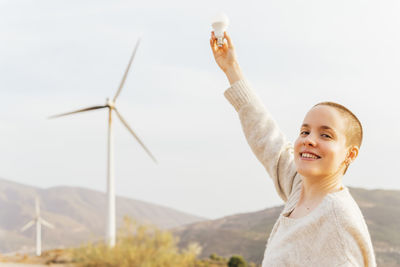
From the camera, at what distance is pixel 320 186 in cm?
187

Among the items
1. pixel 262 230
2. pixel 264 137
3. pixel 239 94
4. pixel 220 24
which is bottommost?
pixel 264 137

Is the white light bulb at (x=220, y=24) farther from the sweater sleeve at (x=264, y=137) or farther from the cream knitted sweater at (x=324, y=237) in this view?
the cream knitted sweater at (x=324, y=237)

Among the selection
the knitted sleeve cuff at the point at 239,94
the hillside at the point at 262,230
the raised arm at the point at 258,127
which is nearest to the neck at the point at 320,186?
the raised arm at the point at 258,127

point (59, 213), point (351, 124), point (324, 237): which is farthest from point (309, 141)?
point (59, 213)

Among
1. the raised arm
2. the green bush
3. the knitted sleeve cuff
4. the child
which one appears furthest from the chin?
the green bush

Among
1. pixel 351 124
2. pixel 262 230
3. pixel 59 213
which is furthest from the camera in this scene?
pixel 59 213

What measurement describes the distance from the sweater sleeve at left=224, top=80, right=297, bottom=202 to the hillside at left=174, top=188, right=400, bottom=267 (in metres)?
13.6

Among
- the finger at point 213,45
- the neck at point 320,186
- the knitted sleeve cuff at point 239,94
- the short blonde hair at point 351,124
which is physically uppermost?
the finger at point 213,45

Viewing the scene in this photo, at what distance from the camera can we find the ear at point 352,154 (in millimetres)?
1856

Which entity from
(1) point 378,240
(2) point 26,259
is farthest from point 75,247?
(1) point 378,240

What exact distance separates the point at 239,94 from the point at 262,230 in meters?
28.1

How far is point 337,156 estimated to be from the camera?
181cm

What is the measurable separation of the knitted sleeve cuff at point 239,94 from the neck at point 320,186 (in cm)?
66

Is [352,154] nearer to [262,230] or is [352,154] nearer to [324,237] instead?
[324,237]
